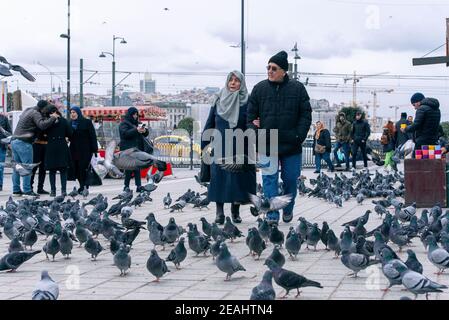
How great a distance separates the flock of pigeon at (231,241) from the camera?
583cm

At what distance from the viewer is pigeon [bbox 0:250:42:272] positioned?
7074 millimetres

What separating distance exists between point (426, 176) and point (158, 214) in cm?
420

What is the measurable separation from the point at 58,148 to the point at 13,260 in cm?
835

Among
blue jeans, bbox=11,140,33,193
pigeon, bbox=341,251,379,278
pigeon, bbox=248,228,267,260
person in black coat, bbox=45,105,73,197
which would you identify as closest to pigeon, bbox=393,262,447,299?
pigeon, bbox=341,251,379,278

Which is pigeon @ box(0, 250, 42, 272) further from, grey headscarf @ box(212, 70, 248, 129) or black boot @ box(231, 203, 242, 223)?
black boot @ box(231, 203, 242, 223)

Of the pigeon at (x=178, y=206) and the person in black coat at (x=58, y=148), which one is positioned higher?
the person in black coat at (x=58, y=148)

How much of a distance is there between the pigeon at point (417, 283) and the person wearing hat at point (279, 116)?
165 inches

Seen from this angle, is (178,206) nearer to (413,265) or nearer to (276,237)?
(276,237)

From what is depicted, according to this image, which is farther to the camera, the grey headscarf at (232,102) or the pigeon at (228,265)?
the grey headscarf at (232,102)

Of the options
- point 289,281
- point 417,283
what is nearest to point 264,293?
point 289,281

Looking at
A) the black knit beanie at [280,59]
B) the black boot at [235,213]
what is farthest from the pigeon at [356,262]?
the black boot at [235,213]

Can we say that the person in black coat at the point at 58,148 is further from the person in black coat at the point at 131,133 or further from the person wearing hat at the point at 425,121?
the person wearing hat at the point at 425,121
